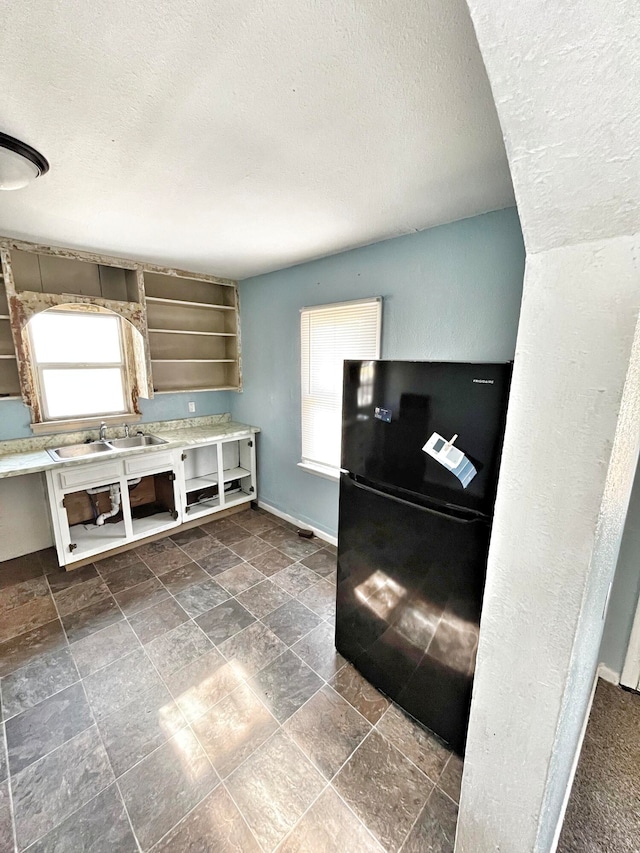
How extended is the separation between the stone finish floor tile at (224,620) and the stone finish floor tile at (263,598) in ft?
0.16

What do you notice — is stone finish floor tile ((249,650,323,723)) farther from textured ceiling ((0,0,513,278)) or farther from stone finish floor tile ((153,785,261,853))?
textured ceiling ((0,0,513,278))

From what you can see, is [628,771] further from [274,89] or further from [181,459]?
[181,459]

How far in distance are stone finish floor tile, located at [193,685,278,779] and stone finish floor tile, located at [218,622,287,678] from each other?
152 millimetres

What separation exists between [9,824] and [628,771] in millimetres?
2441

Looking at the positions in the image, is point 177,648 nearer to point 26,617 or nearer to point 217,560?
point 217,560

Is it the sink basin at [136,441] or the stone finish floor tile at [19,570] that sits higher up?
the sink basin at [136,441]

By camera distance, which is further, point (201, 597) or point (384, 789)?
point (201, 597)

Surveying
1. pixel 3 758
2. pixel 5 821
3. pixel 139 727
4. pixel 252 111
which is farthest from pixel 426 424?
pixel 3 758

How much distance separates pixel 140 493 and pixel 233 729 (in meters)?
2.45

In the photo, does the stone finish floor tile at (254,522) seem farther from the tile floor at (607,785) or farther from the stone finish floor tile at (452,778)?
the tile floor at (607,785)

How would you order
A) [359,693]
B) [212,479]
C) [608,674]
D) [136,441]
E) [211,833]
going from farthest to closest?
[212,479] < [136,441] < [608,674] < [359,693] < [211,833]

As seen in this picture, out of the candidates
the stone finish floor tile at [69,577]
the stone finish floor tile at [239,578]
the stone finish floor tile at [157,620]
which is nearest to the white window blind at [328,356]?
the stone finish floor tile at [239,578]

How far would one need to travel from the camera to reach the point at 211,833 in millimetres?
1245

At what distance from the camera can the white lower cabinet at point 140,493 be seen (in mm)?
2654
